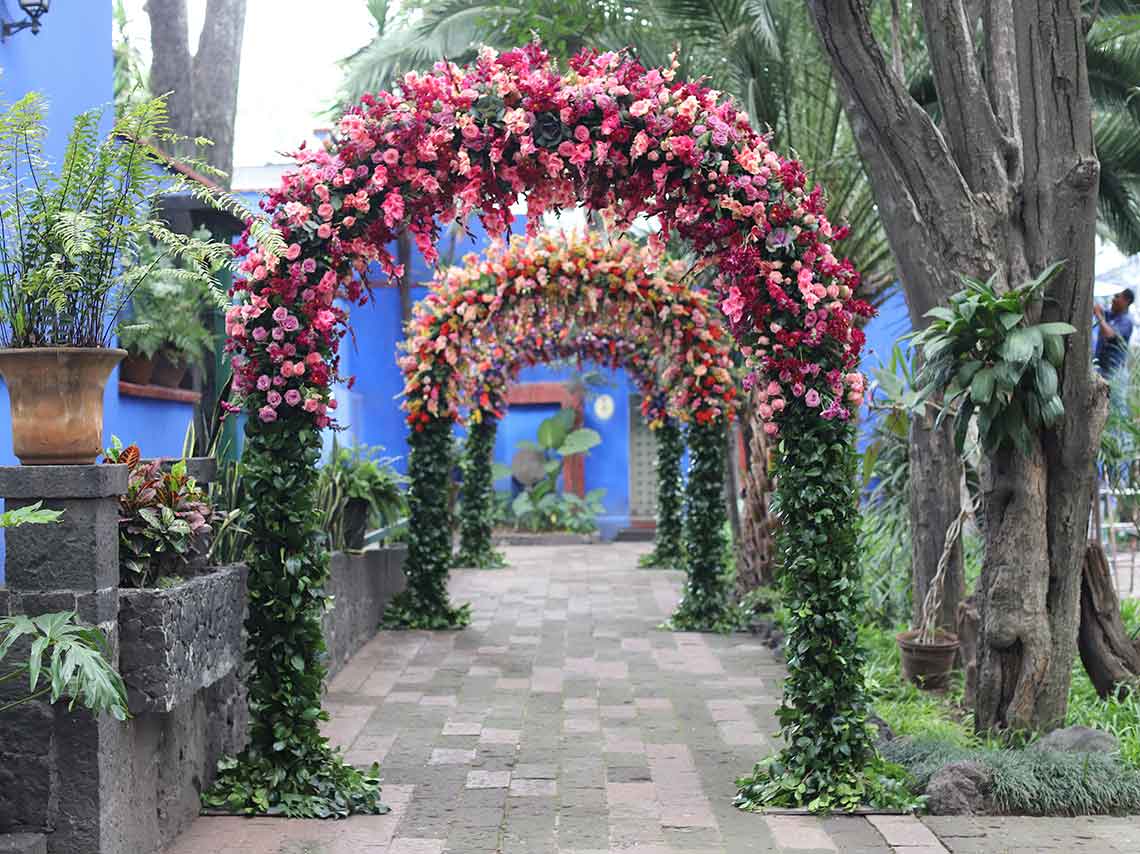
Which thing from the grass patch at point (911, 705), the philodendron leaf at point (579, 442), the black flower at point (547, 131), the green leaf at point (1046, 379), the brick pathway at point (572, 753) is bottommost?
the brick pathway at point (572, 753)

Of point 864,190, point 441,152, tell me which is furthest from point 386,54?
point 441,152

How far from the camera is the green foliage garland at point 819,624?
208 inches

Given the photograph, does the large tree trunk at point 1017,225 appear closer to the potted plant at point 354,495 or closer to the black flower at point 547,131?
the black flower at point 547,131

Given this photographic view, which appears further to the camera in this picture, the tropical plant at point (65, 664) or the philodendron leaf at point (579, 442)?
the philodendron leaf at point (579, 442)

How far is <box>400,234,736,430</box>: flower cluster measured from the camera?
1002cm

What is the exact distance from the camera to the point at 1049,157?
590 cm

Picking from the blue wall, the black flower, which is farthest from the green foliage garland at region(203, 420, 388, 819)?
the black flower

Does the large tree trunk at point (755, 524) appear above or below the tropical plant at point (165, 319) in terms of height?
below

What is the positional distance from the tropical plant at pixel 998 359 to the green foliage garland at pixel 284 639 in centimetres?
290

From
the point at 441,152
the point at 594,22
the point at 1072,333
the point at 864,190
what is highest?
the point at 594,22

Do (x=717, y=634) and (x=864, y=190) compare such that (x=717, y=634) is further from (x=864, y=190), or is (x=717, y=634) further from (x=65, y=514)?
(x=65, y=514)

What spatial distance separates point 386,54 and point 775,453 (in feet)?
29.9

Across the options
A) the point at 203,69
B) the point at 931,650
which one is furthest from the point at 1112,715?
the point at 203,69

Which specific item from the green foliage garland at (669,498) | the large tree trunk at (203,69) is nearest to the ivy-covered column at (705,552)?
the green foliage garland at (669,498)
